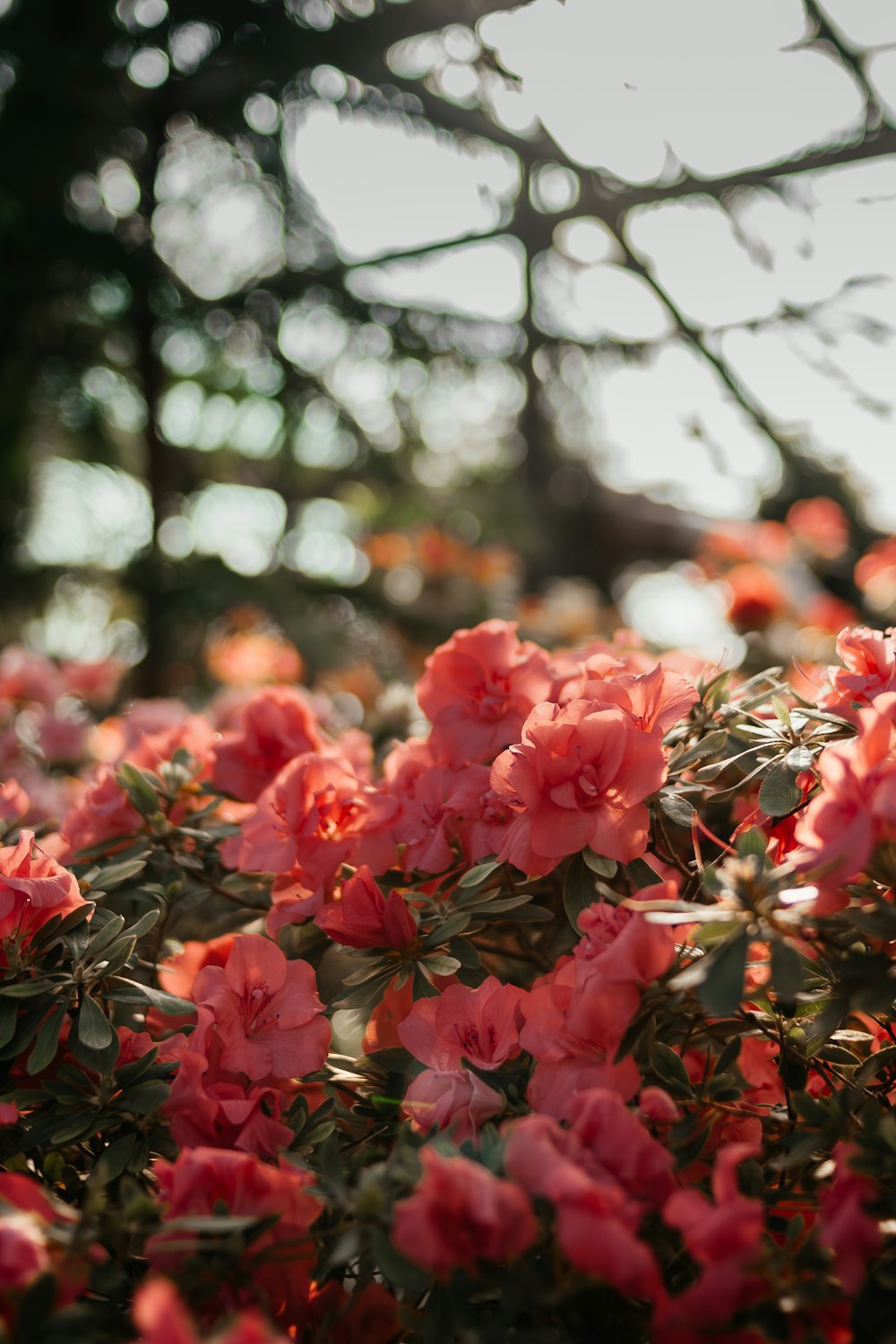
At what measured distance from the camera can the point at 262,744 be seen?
33.3 inches

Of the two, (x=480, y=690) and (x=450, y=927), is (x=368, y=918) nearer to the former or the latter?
(x=450, y=927)

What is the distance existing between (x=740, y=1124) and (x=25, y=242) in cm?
250

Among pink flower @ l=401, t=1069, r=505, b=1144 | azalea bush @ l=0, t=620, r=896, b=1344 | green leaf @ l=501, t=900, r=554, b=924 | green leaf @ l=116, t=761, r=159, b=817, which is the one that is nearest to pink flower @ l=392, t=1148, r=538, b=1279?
azalea bush @ l=0, t=620, r=896, b=1344

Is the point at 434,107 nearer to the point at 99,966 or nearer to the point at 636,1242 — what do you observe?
the point at 99,966

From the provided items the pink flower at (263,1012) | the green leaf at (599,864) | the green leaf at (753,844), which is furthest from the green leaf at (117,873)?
the green leaf at (753,844)

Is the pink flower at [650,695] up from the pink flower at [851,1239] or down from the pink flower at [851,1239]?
up

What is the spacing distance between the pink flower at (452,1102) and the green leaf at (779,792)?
0.77ft

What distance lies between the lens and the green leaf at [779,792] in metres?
0.57

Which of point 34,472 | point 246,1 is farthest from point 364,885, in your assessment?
point 34,472

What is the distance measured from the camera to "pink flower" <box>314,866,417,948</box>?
61 cm

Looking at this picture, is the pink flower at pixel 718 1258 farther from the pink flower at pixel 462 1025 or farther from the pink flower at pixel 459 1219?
the pink flower at pixel 462 1025

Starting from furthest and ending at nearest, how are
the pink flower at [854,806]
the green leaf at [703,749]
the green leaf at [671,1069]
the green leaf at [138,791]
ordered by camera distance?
the green leaf at [138,791], the green leaf at [703,749], the green leaf at [671,1069], the pink flower at [854,806]

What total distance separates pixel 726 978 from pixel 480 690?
35 centimetres

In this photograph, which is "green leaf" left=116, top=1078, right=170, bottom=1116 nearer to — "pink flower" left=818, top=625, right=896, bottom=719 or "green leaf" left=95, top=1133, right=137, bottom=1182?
"green leaf" left=95, top=1133, right=137, bottom=1182
